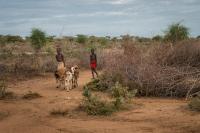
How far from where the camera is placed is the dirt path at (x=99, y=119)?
11.9 meters

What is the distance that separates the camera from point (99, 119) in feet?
44.1

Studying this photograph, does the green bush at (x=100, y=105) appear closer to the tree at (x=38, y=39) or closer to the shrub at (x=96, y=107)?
the shrub at (x=96, y=107)

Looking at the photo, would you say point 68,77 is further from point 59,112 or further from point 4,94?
point 59,112

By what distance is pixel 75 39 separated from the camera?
2581 inches

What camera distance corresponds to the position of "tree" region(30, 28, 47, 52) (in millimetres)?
45844

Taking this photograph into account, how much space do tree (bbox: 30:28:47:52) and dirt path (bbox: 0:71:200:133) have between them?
93.0ft

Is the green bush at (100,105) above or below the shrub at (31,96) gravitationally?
above

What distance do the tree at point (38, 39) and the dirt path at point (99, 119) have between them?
93.0 ft

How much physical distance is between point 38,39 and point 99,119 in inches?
1312

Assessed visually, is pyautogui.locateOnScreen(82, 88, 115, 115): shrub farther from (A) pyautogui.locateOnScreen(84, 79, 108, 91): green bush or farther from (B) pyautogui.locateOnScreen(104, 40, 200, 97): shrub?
(A) pyautogui.locateOnScreen(84, 79, 108, 91): green bush

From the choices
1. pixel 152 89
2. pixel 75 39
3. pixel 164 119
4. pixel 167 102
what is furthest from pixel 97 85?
pixel 75 39

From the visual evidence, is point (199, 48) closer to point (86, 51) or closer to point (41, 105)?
point (41, 105)

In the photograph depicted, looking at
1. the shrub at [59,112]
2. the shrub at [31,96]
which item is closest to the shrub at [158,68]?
the shrub at [31,96]

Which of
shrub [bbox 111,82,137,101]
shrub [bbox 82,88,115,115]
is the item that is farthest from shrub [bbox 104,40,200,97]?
shrub [bbox 82,88,115,115]
